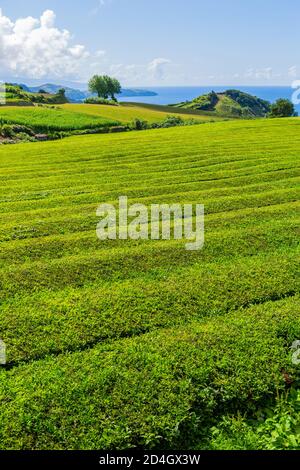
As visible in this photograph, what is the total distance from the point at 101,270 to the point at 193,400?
6986mm

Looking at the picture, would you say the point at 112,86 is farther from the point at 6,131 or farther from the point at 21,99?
the point at 6,131

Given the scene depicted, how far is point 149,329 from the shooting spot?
1202 cm

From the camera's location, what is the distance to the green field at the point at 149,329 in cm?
905

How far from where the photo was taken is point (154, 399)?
948 centimetres

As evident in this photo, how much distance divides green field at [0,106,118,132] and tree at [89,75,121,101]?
76843 millimetres

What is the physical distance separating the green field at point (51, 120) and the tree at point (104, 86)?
76.8 meters

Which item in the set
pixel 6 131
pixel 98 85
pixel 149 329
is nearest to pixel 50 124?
pixel 6 131

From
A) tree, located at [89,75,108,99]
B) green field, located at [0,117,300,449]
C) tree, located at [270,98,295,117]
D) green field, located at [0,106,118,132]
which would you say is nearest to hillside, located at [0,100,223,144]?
green field, located at [0,106,118,132]

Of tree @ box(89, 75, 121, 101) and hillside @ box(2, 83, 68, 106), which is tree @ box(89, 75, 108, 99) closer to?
tree @ box(89, 75, 121, 101)

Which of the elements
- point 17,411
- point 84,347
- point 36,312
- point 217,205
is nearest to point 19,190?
point 217,205

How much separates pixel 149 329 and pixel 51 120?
236 feet

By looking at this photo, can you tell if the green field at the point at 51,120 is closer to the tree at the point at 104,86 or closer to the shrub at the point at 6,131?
the shrub at the point at 6,131

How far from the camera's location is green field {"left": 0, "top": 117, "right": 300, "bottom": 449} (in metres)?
9.05
